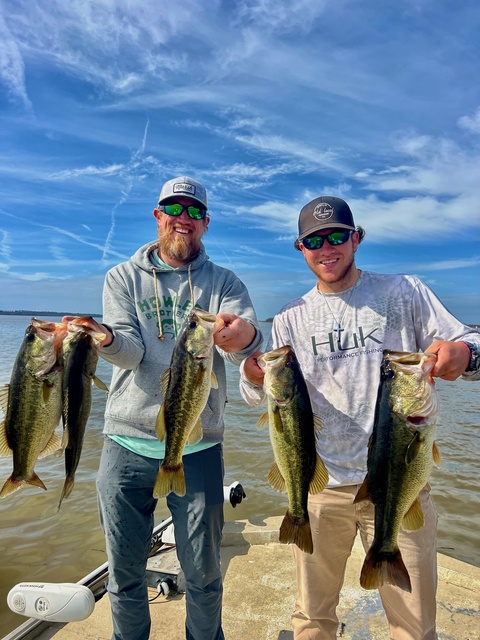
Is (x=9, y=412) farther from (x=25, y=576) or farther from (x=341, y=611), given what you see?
(x=25, y=576)

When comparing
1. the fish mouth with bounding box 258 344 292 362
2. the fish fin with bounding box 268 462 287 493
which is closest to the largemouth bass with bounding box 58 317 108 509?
the fish mouth with bounding box 258 344 292 362

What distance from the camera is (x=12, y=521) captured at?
9164 mm

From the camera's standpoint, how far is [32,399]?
329cm

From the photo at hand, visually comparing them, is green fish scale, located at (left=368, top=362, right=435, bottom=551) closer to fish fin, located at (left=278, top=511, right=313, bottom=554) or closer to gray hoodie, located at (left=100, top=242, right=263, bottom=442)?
fish fin, located at (left=278, top=511, right=313, bottom=554)

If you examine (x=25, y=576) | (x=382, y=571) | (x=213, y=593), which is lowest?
(x=25, y=576)

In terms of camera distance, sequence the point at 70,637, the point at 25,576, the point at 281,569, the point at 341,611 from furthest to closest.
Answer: the point at 25,576 → the point at 281,569 → the point at 341,611 → the point at 70,637

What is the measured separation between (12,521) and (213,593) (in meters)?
7.19

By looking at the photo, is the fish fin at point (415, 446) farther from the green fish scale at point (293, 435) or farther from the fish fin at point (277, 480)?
the fish fin at point (277, 480)

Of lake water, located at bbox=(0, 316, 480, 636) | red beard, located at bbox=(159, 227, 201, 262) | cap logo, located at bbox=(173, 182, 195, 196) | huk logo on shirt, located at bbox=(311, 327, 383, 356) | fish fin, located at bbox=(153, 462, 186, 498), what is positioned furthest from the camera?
lake water, located at bbox=(0, 316, 480, 636)

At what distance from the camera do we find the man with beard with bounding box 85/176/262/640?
3.83 meters

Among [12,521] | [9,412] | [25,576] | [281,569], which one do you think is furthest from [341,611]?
[12,521]

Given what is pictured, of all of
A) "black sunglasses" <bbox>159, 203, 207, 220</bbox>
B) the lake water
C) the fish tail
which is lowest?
the lake water

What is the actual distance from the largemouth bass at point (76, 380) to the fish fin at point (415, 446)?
2.17 meters

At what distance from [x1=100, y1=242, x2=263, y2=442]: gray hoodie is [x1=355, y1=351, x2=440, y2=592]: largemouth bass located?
1288 millimetres
